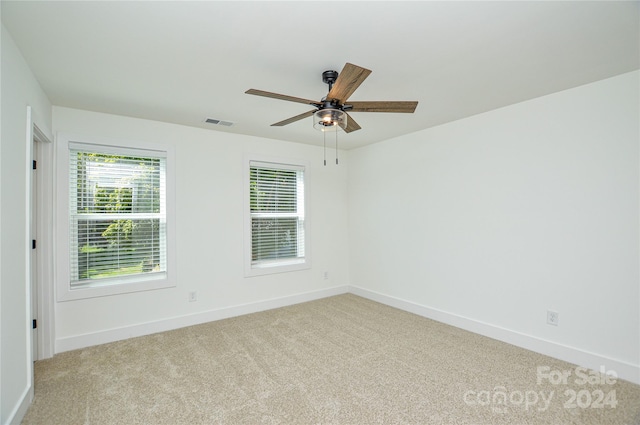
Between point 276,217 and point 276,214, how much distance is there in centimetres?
5

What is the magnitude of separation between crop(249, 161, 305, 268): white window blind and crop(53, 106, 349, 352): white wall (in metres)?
0.18

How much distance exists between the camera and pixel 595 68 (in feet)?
7.82

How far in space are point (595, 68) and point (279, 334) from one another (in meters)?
3.77

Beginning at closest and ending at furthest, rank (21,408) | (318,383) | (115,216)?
1. (21,408)
2. (318,383)
3. (115,216)

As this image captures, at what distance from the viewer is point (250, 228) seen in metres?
4.30

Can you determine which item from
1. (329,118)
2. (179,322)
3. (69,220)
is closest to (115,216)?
(69,220)

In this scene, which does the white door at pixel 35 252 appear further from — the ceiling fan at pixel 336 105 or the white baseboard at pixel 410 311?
the ceiling fan at pixel 336 105

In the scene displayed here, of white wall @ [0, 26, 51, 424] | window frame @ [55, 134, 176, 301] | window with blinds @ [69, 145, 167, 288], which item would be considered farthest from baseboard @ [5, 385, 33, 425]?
window with blinds @ [69, 145, 167, 288]

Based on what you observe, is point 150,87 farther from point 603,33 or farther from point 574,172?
point 574,172

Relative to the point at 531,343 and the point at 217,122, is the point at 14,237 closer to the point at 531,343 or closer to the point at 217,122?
the point at 217,122

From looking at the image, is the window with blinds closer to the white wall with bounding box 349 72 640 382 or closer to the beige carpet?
the beige carpet

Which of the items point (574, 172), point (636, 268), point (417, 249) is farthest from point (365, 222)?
point (636, 268)

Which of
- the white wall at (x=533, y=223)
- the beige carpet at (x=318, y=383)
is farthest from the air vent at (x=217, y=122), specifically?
the beige carpet at (x=318, y=383)

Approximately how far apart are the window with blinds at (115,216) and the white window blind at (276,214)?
1.22m
